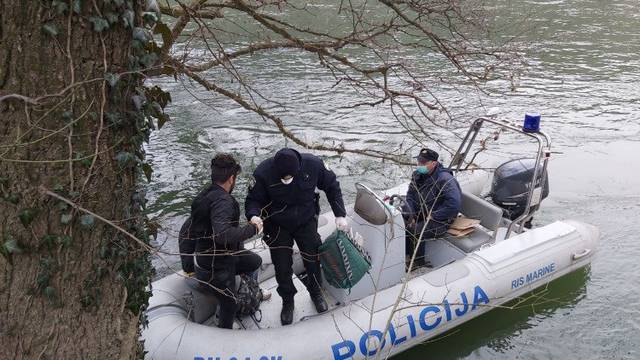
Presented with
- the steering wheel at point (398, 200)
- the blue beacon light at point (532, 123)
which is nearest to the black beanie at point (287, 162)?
the steering wheel at point (398, 200)

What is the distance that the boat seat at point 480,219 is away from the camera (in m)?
5.43

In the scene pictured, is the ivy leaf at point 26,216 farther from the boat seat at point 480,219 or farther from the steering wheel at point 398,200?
the boat seat at point 480,219

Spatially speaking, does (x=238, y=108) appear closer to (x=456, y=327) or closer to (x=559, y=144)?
(x=559, y=144)

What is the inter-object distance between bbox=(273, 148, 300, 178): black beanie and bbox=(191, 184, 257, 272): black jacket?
0.42m

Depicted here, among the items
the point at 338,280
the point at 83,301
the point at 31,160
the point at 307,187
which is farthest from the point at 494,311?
the point at 31,160

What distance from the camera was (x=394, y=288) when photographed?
4.87 meters

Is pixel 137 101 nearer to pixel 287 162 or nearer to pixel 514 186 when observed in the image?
pixel 287 162

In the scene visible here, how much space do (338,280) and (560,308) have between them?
265cm

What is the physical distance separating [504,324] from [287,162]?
2942 millimetres

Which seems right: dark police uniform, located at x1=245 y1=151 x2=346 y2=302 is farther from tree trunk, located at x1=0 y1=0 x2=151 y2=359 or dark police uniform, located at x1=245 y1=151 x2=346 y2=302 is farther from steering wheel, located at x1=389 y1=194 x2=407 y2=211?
tree trunk, located at x1=0 y1=0 x2=151 y2=359

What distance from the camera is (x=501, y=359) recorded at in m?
5.25

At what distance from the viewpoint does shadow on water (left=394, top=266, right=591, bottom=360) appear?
17.4 ft

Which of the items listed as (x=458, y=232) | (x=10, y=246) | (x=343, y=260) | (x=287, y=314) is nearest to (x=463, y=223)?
(x=458, y=232)

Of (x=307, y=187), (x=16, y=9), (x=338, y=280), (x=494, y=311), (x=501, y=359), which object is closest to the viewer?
(x=16, y=9)
